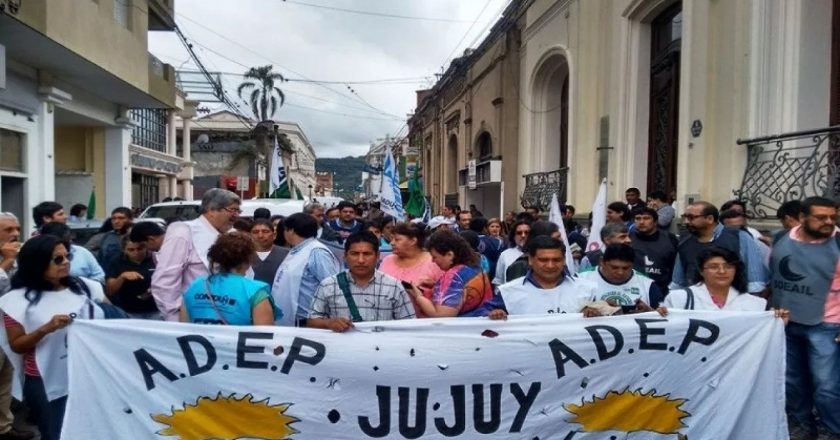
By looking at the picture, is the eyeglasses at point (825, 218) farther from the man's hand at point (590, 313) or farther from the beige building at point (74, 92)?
the beige building at point (74, 92)

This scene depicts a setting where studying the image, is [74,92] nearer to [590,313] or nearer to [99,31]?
[99,31]

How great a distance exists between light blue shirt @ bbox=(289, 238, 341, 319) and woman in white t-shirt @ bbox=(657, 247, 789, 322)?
2.48 meters

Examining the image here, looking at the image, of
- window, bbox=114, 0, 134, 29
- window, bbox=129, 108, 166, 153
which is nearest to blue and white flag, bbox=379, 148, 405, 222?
window, bbox=114, 0, 134, 29

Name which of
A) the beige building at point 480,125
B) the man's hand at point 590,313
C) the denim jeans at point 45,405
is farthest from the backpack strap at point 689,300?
the beige building at point 480,125

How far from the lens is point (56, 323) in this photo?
3678 millimetres

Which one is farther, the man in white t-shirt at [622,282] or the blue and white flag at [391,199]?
the blue and white flag at [391,199]

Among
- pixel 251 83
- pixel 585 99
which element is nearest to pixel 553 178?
pixel 585 99

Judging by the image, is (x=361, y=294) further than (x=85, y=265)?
No

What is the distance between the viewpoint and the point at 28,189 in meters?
13.2

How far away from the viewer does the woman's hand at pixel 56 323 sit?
12.1 ft

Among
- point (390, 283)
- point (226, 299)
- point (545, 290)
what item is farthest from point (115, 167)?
point (545, 290)

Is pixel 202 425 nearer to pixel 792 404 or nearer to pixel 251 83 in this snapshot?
pixel 792 404

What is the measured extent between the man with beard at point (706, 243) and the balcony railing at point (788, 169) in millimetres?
2380

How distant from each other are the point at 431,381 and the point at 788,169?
6.24 metres
